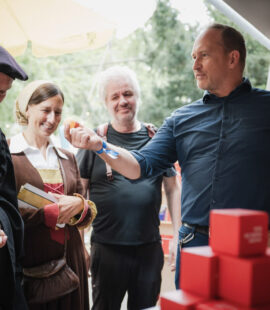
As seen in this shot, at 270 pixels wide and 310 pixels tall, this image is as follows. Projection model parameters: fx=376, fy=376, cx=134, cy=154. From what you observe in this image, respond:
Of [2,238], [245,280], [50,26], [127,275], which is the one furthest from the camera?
[50,26]

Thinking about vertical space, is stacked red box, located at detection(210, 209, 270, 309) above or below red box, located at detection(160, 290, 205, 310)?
above

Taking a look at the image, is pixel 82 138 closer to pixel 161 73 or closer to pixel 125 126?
pixel 125 126

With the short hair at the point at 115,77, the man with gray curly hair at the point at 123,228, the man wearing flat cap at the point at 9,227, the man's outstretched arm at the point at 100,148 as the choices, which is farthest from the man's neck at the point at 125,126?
the man wearing flat cap at the point at 9,227

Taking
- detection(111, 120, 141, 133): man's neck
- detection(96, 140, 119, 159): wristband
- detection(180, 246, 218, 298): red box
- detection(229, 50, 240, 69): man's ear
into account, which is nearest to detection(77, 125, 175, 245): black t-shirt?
detection(111, 120, 141, 133): man's neck

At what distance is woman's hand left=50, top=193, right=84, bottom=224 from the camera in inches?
79.0

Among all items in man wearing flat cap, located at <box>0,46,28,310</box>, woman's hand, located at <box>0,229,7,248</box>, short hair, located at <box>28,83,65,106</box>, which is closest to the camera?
woman's hand, located at <box>0,229,7,248</box>

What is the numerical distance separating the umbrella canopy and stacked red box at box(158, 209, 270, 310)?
293 cm

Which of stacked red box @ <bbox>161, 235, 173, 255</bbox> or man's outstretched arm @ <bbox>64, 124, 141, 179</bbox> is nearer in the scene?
man's outstretched arm @ <bbox>64, 124, 141, 179</bbox>

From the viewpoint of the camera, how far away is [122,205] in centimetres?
241

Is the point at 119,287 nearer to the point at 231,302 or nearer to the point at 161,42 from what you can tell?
the point at 231,302

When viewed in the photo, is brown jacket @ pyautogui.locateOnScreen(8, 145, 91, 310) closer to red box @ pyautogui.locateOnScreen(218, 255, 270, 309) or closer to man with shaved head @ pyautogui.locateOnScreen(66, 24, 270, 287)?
man with shaved head @ pyautogui.locateOnScreen(66, 24, 270, 287)

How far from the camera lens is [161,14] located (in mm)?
10852

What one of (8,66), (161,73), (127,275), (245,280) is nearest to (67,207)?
(127,275)

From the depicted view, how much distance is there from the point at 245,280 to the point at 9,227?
3.61ft
